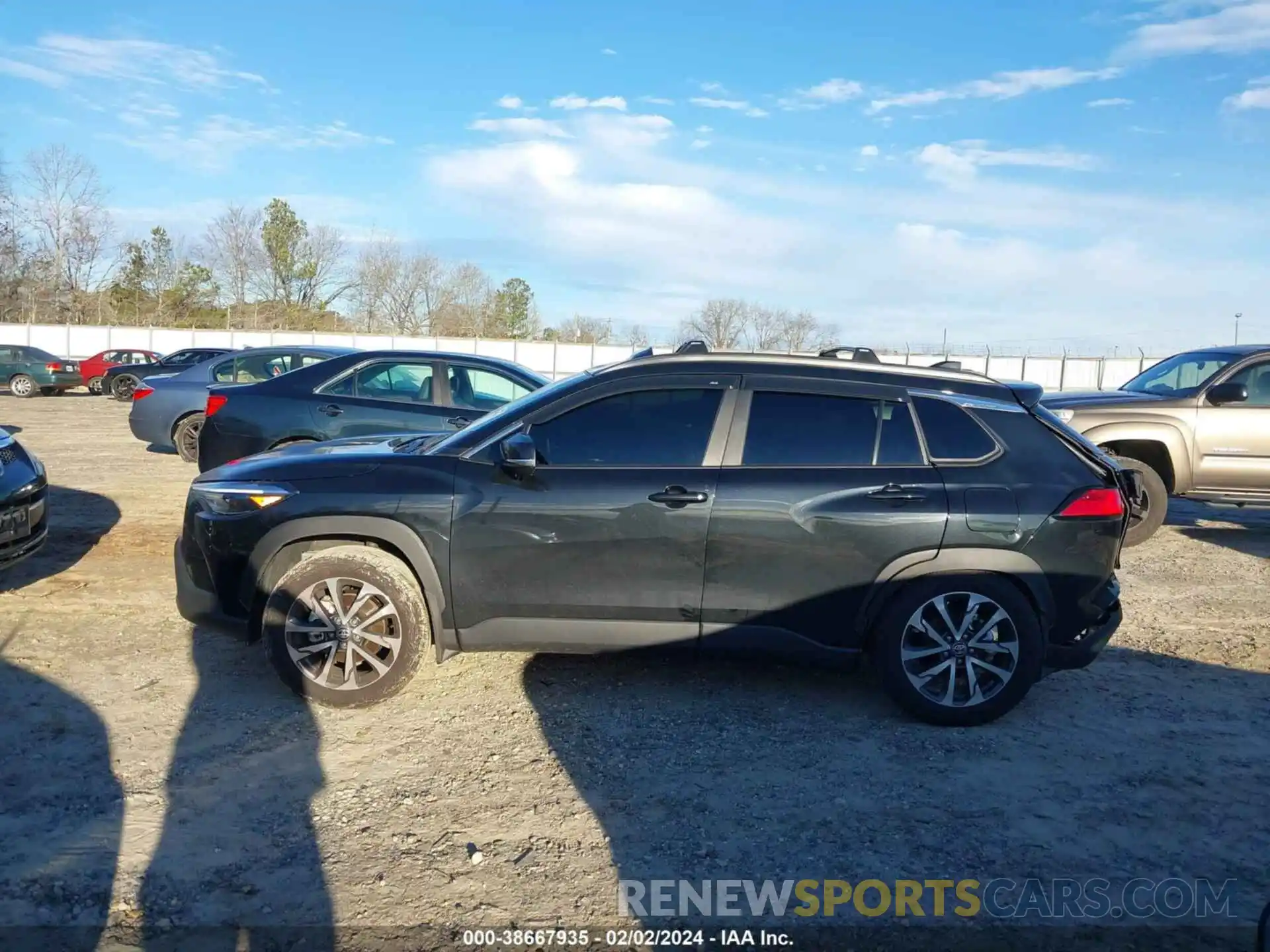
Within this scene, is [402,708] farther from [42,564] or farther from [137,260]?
[137,260]

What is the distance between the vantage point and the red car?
97.7 feet

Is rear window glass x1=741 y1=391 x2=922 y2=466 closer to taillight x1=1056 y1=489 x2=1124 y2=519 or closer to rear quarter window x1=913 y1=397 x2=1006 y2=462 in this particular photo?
rear quarter window x1=913 y1=397 x2=1006 y2=462

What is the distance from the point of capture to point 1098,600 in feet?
15.0

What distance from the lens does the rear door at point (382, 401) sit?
844cm

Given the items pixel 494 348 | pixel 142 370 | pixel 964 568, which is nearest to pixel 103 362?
pixel 142 370

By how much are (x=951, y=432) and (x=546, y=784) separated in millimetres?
2491

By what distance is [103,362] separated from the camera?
1187 inches

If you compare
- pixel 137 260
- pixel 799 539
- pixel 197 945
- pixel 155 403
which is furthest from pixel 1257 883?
pixel 137 260

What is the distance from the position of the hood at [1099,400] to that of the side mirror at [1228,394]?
308mm

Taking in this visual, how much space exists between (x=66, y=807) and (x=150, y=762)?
0.42 m

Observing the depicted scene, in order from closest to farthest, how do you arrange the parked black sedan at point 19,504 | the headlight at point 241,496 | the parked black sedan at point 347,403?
1. the headlight at point 241,496
2. the parked black sedan at point 19,504
3. the parked black sedan at point 347,403

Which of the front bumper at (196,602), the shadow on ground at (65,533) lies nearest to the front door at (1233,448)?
the front bumper at (196,602)

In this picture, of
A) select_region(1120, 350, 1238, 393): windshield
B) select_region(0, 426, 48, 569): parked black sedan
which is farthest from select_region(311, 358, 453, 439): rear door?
select_region(1120, 350, 1238, 393): windshield

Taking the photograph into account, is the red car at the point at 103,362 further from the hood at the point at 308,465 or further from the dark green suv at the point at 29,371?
the hood at the point at 308,465
